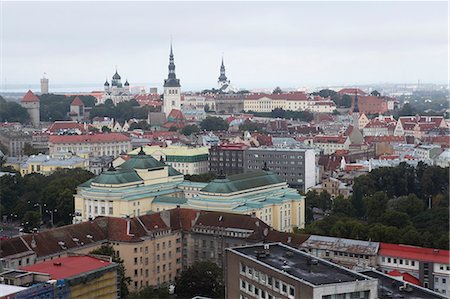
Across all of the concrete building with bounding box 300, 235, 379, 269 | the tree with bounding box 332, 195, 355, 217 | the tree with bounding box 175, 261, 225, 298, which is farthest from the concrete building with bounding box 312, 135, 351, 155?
the tree with bounding box 175, 261, 225, 298

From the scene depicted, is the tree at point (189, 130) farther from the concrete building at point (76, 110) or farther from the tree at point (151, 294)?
the tree at point (151, 294)

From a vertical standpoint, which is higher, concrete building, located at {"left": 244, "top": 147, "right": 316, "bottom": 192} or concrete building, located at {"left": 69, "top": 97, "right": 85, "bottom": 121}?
concrete building, located at {"left": 69, "top": 97, "right": 85, "bottom": 121}

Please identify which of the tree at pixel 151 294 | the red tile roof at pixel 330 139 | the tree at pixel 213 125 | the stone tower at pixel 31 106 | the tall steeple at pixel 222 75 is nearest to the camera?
the tree at pixel 151 294

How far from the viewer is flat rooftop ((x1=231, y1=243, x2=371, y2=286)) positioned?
13.3m

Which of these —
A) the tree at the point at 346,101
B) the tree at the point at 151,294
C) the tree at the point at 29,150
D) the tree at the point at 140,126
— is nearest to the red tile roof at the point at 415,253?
the tree at the point at 151,294

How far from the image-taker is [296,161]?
40.8 m

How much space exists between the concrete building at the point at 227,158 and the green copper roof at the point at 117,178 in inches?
510

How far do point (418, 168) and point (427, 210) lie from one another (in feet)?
26.4

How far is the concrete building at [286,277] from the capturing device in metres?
12.9

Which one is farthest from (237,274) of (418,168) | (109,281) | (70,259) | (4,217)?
(418,168)

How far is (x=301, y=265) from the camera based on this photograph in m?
14.1

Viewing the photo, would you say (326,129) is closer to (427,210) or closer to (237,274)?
(427,210)

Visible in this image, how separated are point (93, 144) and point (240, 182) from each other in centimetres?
2596

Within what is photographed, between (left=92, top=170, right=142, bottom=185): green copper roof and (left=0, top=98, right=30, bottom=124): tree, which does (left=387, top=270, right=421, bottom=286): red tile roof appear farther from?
(left=0, top=98, right=30, bottom=124): tree
